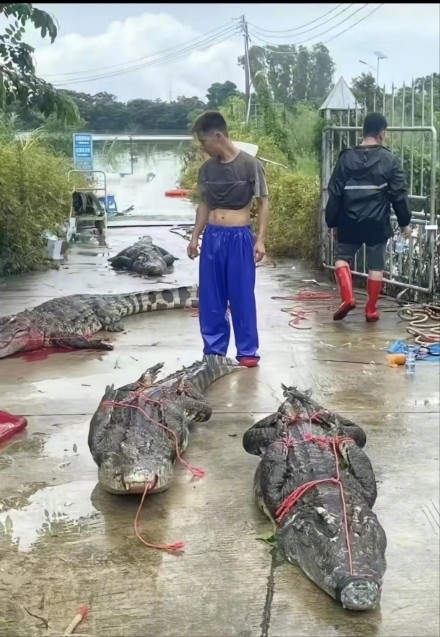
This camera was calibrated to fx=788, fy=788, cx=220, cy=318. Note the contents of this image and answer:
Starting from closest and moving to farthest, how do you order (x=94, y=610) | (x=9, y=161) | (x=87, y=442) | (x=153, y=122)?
(x=94, y=610)
(x=87, y=442)
(x=153, y=122)
(x=9, y=161)

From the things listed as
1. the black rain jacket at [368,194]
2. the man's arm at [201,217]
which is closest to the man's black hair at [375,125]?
the black rain jacket at [368,194]

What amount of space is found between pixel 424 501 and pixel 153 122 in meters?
7.25

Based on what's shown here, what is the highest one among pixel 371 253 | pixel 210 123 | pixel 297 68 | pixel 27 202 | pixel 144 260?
pixel 297 68

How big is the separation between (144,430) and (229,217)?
1.93m

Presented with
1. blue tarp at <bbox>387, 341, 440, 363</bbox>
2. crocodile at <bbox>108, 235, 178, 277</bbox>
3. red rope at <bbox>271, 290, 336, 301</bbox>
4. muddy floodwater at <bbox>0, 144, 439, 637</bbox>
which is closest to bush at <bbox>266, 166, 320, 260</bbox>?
crocodile at <bbox>108, 235, 178, 277</bbox>

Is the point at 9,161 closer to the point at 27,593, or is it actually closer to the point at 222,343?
the point at 222,343

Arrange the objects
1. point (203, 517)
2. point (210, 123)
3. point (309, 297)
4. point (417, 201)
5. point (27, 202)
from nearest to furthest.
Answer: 1. point (203, 517)
2. point (210, 123)
3. point (417, 201)
4. point (309, 297)
5. point (27, 202)

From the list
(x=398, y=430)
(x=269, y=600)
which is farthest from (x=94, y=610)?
(x=398, y=430)

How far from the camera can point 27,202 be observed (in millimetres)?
10242

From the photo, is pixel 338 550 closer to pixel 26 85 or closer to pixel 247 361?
pixel 247 361

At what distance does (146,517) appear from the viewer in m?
3.08

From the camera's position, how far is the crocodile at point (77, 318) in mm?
6012

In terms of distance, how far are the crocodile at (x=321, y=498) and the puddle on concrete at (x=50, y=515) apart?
714 mm

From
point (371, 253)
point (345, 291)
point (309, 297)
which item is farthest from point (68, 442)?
point (309, 297)
